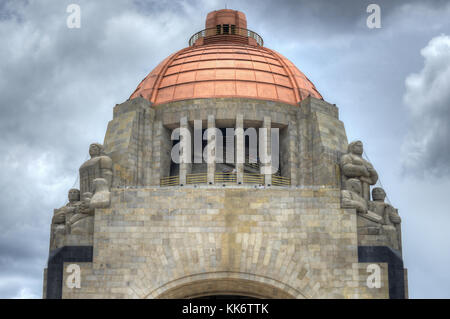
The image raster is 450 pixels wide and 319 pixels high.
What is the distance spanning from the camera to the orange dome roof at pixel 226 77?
119 feet

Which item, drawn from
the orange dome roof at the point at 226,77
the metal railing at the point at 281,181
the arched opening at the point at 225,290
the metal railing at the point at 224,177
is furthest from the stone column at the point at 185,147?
the arched opening at the point at 225,290

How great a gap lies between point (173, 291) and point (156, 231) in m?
2.16

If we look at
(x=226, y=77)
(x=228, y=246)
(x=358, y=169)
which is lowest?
(x=228, y=246)

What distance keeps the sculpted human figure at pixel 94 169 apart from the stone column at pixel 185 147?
3.88 metres

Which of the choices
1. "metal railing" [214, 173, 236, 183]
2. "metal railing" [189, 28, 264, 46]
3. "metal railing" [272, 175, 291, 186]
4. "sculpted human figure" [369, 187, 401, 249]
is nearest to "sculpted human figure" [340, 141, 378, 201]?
"sculpted human figure" [369, 187, 401, 249]

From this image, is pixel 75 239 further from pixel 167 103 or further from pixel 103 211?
pixel 167 103

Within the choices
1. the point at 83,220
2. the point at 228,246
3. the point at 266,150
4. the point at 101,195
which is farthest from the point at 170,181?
the point at 228,246

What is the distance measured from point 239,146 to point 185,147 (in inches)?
94.0

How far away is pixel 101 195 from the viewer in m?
28.7

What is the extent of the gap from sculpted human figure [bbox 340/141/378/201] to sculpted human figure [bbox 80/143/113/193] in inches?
363

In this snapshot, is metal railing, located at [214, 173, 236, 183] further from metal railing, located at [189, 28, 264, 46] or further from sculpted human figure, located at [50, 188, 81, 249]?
metal railing, located at [189, 28, 264, 46]

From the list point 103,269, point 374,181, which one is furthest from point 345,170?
point 103,269

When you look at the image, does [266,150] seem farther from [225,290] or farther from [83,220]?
[83,220]

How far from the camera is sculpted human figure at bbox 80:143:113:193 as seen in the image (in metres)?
31.2
